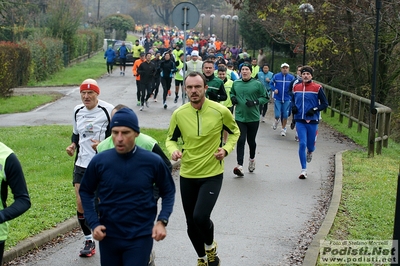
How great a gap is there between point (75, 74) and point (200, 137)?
108 ft

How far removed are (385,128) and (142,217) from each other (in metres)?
13.7

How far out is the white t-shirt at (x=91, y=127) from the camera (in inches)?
289

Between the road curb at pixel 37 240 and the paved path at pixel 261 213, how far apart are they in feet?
0.55

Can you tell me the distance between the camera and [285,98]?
1838cm

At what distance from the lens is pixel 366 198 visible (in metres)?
10.5

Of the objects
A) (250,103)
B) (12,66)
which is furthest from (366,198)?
(12,66)

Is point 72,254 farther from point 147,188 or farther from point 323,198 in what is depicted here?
point 323,198

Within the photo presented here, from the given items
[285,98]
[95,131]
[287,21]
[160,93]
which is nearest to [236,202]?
[95,131]

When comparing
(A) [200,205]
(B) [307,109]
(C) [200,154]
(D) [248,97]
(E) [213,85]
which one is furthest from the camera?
(E) [213,85]

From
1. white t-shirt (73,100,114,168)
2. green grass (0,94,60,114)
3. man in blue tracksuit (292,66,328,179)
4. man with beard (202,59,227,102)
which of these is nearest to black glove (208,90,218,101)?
man with beard (202,59,227,102)

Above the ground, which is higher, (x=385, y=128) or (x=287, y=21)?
(x=287, y=21)

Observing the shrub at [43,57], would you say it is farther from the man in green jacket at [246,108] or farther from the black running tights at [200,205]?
the black running tights at [200,205]

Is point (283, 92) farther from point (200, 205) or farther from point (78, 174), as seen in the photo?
point (200, 205)

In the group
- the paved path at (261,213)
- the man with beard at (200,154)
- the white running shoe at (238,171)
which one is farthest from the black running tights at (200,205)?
the white running shoe at (238,171)
